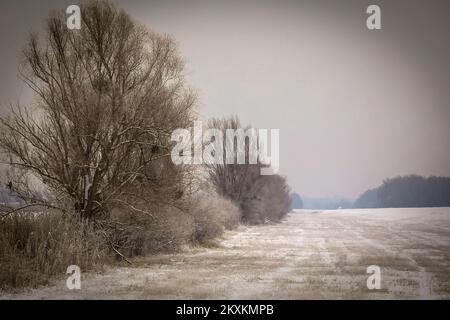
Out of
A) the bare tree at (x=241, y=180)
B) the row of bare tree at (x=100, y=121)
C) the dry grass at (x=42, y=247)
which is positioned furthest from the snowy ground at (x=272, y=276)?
the bare tree at (x=241, y=180)

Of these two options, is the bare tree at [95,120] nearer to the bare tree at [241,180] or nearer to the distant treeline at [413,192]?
the bare tree at [241,180]

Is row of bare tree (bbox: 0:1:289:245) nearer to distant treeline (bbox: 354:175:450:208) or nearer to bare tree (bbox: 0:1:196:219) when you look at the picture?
bare tree (bbox: 0:1:196:219)

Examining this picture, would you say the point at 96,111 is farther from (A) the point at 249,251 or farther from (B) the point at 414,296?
(B) the point at 414,296

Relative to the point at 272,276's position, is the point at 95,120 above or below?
above

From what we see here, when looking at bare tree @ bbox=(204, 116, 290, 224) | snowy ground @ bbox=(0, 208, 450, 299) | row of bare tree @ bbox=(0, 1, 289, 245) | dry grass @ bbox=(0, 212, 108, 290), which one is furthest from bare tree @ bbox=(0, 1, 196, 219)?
bare tree @ bbox=(204, 116, 290, 224)

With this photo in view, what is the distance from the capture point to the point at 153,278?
10336 millimetres

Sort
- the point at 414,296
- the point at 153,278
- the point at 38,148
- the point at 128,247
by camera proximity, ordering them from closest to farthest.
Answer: the point at 414,296, the point at 153,278, the point at 38,148, the point at 128,247

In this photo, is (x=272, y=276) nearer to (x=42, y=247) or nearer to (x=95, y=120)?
(x=42, y=247)

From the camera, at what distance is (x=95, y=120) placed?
12.7 m

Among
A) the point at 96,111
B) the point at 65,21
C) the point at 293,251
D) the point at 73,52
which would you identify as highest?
the point at 65,21

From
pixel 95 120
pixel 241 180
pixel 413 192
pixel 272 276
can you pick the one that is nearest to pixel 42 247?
pixel 95 120

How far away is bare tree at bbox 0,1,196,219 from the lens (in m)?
12.6
